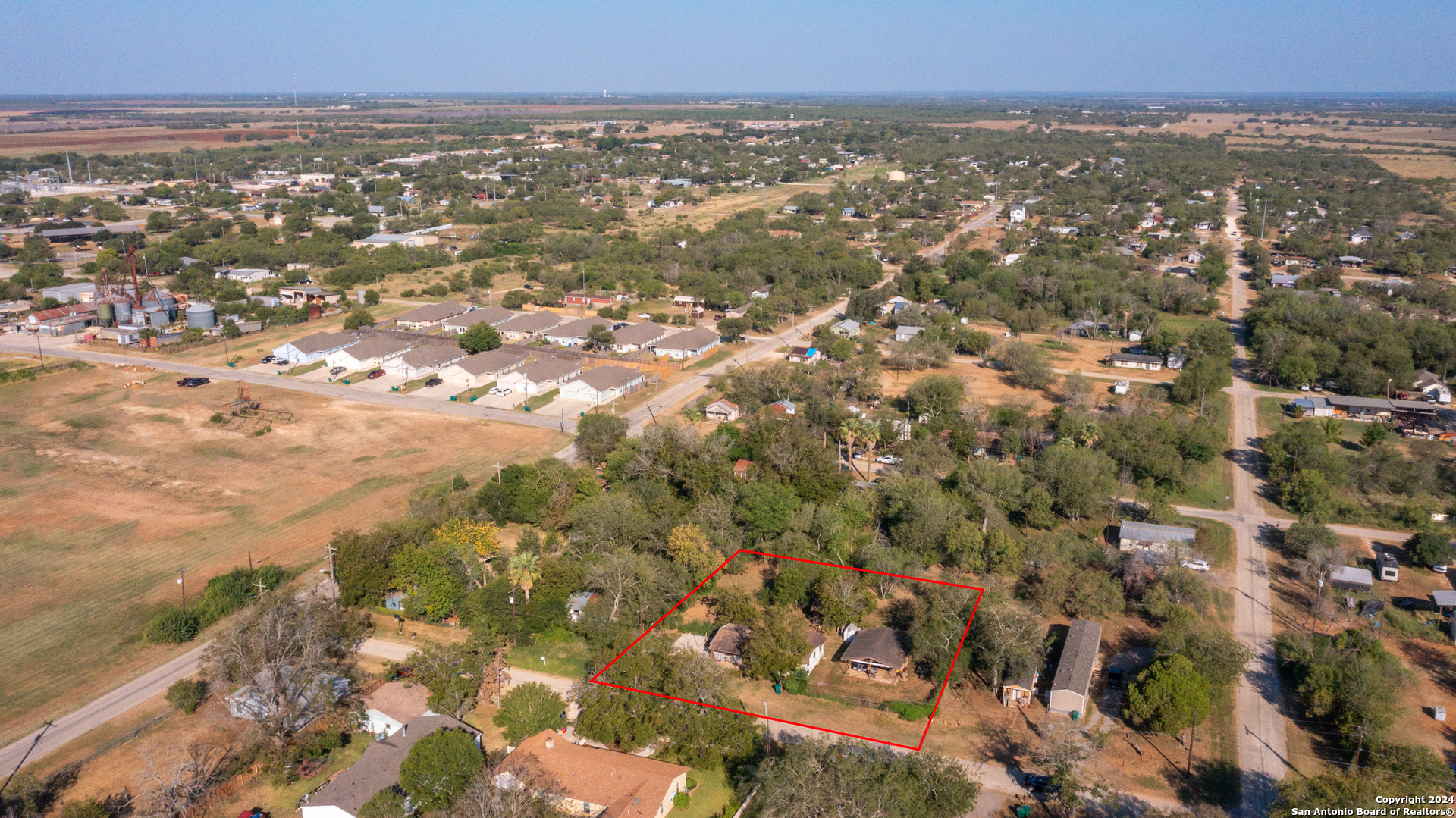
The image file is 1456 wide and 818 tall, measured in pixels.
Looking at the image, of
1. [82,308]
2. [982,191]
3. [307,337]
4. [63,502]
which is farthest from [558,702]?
[982,191]

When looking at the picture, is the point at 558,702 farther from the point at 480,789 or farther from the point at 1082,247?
the point at 1082,247

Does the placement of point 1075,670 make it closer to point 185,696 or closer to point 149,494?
point 185,696

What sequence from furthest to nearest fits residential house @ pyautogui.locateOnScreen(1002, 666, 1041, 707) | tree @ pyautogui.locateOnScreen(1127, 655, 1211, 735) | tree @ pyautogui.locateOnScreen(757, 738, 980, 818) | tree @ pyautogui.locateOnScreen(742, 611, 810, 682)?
tree @ pyautogui.locateOnScreen(742, 611, 810, 682), residential house @ pyautogui.locateOnScreen(1002, 666, 1041, 707), tree @ pyautogui.locateOnScreen(1127, 655, 1211, 735), tree @ pyautogui.locateOnScreen(757, 738, 980, 818)

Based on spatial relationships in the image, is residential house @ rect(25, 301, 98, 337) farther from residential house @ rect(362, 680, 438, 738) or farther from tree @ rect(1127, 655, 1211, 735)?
tree @ rect(1127, 655, 1211, 735)

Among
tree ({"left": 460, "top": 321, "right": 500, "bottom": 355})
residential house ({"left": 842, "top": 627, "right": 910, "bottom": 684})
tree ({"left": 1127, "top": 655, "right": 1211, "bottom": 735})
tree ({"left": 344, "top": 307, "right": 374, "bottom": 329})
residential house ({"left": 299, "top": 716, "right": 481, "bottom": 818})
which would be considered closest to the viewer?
residential house ({"left": 299, "top": 716, "right": 481, "bottom": 818})

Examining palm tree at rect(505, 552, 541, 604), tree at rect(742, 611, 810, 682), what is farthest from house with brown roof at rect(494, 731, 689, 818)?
palm tree at rect(505, 552, 541, 604)

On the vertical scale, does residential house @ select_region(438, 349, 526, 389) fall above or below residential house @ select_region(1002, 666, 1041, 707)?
above

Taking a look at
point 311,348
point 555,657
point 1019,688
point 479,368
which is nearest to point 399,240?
point 311,348
